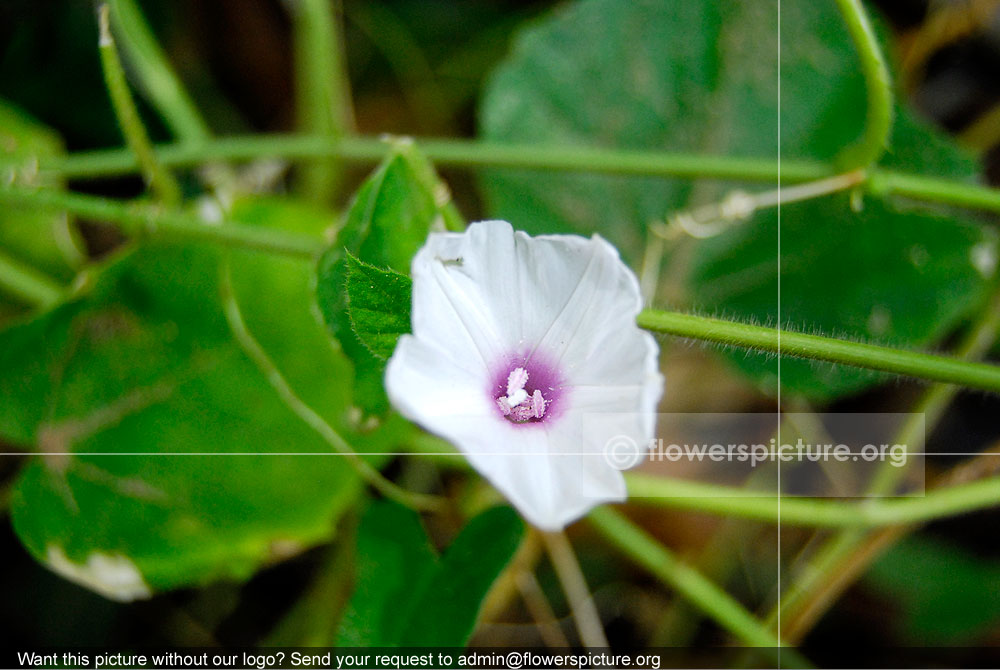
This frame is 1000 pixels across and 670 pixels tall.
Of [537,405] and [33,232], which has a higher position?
[33,232]

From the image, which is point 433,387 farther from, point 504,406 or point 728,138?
point 728,138

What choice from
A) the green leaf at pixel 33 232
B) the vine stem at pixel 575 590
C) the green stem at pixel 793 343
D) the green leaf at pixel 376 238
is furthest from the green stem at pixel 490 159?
the vine stem at pixel 575 590

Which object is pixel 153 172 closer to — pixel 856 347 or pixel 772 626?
pixel 856 347

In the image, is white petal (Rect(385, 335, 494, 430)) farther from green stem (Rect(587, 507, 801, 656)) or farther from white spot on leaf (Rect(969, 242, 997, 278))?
white spot on leaf (Rect(969, 242, 997, 278))

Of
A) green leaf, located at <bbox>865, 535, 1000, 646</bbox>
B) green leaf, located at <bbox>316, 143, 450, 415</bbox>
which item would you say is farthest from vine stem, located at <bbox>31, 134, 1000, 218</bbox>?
green leaf, located at <bbox>865, 535, 1000, 646</bbox>

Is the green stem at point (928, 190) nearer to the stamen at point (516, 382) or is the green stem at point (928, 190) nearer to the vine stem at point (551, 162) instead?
the vine stem at point (551, 162)

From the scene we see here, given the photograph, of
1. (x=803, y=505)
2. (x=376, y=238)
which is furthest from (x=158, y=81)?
(x=803, y=505)
